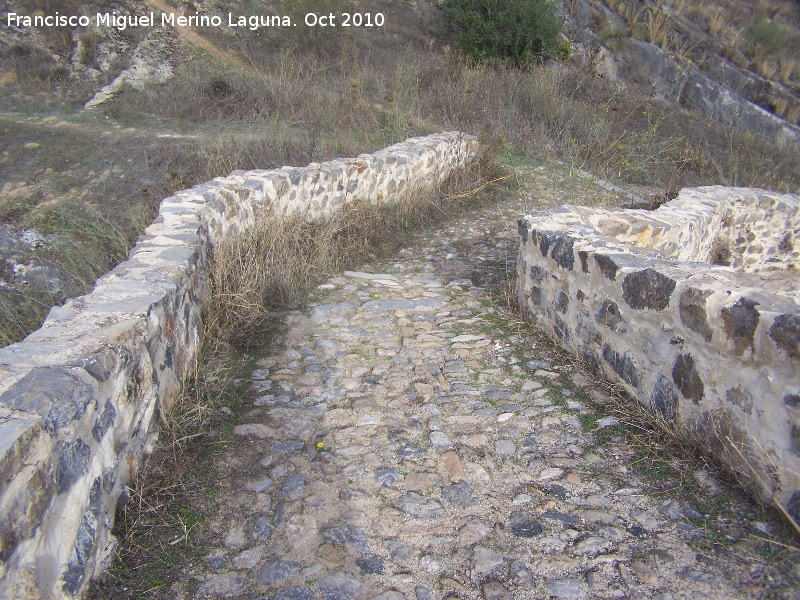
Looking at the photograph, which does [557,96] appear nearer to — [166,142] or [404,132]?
[404,132]

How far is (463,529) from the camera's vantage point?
2.28 metres

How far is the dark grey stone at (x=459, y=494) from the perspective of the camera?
242cm

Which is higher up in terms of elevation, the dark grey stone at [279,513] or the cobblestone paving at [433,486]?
the cobblestone paving at [433,486]

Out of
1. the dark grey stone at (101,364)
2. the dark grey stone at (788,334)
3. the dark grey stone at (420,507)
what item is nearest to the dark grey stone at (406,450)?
the dark grey stone at (420,507)

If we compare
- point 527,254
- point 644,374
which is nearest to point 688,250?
point 527,254

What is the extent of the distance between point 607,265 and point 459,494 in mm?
1454

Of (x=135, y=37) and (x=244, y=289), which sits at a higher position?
(x=135, y=37)

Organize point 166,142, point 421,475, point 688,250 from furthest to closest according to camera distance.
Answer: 1. point 166,142
2. point 688,250
3. point 421,475

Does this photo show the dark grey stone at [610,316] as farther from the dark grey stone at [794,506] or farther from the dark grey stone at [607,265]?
the dark grey stone at [794,506]

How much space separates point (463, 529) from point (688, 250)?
3.40 meters

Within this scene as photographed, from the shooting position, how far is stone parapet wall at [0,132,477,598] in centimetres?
159

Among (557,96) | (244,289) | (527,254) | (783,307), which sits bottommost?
(244,289)

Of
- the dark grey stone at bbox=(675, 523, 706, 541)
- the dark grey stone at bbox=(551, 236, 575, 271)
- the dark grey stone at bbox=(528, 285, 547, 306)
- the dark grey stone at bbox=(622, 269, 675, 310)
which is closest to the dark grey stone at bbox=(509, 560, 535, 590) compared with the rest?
the dark grey stone at bbox=(675, 523, 706, 541)

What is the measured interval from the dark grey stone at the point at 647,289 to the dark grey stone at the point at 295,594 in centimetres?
194
